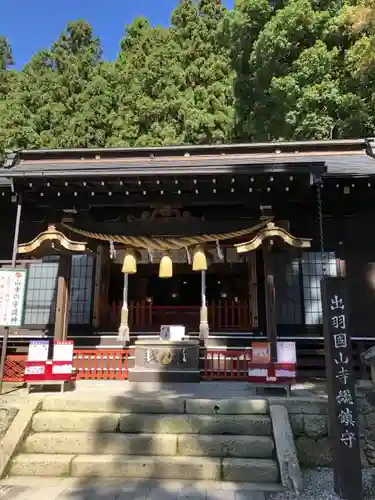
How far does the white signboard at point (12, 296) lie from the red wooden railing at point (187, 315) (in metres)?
3.03

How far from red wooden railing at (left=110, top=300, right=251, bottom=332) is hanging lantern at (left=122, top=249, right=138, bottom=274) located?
1.86 metres

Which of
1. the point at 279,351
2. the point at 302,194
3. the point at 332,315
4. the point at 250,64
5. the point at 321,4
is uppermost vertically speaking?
the point at 321,4

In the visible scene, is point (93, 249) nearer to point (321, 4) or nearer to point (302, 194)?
point (302, 194)

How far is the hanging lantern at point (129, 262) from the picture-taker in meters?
9.38

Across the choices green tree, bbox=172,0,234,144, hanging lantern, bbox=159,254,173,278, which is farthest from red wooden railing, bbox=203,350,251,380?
Answer: green tree, bbox=172,0,234,144

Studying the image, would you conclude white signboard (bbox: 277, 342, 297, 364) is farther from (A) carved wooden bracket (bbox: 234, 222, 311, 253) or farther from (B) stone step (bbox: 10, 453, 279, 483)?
(A) carved wooden bracket (bbox: 234, 222, 311, 253)

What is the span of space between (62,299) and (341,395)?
5.86 meters

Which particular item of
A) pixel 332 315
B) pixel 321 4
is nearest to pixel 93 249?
pixel 332 315

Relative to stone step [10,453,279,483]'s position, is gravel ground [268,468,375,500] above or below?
below

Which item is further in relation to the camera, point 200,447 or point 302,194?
point 302,194

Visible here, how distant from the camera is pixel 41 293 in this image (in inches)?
404

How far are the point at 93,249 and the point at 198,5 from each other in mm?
26785

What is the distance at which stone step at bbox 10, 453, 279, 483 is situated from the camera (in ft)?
17.1

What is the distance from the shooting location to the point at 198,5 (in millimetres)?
29234
